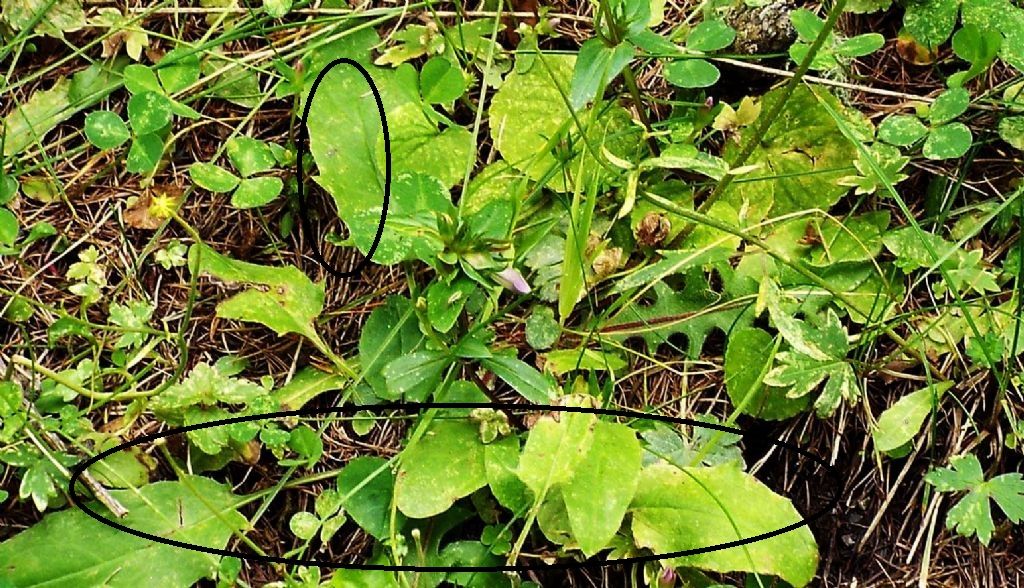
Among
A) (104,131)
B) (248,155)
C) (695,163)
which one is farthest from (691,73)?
(104,131)

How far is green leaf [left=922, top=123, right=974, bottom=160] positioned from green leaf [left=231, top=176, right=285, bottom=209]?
1000 mm

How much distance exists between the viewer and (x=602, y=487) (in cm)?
143

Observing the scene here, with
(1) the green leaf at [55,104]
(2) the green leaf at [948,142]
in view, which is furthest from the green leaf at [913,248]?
(1) the green leaf at [55,104]

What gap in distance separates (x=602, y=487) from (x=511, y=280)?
12.6 inches

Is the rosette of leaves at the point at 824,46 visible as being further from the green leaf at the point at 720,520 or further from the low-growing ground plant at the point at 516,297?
the green leaf at the point at 720,520

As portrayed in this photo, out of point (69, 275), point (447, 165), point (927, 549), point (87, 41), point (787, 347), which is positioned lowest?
point (927, 549)

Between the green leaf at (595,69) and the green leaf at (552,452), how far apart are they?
0.44 metres

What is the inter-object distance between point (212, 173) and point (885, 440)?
3.66 ft

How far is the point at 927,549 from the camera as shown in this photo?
155cm

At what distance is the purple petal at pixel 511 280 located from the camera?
152 centimetres

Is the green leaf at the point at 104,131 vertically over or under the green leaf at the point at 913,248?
over

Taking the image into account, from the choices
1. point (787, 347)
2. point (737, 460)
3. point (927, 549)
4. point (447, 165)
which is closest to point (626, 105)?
point (447, 165)

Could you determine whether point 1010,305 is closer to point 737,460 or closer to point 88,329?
point 737,460

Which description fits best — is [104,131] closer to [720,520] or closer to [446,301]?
[446,301]
